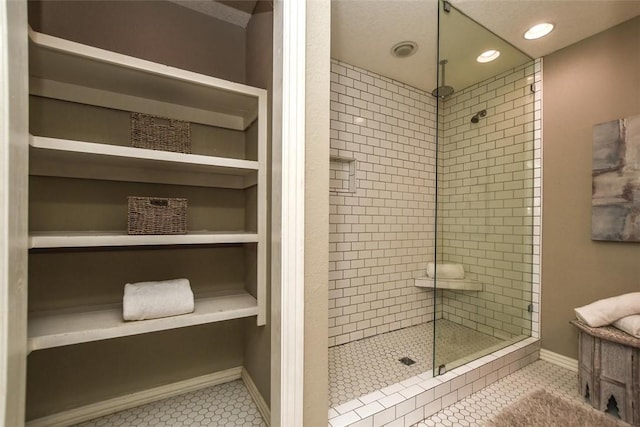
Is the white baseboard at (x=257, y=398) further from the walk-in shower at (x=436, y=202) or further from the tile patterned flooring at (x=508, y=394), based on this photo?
the tile patterned flooring at (x=508, y=394)

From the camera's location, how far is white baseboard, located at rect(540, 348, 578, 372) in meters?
1.85

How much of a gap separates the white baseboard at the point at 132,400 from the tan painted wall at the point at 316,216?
0.86m

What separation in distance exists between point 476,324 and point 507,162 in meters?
1.23

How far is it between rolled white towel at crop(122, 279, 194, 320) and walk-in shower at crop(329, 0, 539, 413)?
939 millimetres

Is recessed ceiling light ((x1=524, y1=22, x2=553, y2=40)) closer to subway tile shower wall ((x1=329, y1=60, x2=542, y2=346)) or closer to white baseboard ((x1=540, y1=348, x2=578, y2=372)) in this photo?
subway tile shower wall ((x1=329, y1=60, x2=542, y2=346))

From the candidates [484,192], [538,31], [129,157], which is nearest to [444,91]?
[538,31]

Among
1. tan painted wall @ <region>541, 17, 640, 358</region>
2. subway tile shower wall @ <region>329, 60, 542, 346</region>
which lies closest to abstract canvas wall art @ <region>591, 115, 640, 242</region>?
tan painted wall @ <region>541, 17, 640, 358</region>

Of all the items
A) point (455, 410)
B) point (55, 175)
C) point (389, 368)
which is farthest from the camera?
point (389, 368)

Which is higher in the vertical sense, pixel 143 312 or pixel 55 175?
pixel 55 175

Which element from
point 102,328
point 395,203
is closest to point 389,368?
point 395,203

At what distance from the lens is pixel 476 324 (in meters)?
1.95

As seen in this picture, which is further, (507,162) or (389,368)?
(507,162)

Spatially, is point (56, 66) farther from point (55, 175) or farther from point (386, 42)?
point (386, 42)

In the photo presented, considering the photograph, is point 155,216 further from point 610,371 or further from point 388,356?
point 610,371
